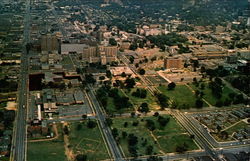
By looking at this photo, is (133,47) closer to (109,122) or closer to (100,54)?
(100,54)

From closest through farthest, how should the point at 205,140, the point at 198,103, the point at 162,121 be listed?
the point at 205,140
the point at 162,121
the point at 198,103

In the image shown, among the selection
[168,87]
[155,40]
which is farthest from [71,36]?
[168,87]

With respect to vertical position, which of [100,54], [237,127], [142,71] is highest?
[100,54]

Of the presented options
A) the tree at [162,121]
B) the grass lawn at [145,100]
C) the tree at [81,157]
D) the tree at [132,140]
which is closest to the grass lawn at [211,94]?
the grass lawn at [145,100]

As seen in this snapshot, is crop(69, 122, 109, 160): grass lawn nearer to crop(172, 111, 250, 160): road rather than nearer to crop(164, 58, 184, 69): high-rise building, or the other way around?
crop(172, 111, 250, 160): road

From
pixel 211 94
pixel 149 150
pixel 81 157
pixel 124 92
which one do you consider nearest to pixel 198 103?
pixel 211 94
